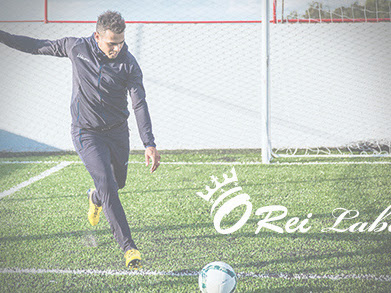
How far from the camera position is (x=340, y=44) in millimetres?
7375

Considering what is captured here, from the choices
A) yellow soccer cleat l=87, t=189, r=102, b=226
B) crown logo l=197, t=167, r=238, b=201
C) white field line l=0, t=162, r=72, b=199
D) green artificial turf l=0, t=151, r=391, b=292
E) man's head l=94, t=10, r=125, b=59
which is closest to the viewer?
green artificial turf l=0, t=151, r=391, b=292

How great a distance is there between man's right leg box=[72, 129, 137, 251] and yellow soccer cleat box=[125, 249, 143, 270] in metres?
0.04

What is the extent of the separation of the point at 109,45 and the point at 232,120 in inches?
194

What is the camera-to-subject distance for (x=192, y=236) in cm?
349

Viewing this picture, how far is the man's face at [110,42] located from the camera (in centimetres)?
287

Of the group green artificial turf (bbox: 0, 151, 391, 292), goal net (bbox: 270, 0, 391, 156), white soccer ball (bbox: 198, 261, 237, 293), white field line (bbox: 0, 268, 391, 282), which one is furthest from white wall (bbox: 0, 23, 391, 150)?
white soccer ball (bbox: 198, 261, 237, 293)

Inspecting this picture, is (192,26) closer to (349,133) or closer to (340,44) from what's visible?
(340,44)

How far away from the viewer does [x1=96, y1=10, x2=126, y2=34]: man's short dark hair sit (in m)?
2.83

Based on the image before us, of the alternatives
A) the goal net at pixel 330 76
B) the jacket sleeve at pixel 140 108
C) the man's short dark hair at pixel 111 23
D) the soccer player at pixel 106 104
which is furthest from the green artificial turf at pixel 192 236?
the goal net at pixel 330 76

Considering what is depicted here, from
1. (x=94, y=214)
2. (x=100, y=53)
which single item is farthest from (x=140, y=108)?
(x=94, y=214)

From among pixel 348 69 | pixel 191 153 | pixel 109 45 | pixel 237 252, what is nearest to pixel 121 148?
pixel 109 45

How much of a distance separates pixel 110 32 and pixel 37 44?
0.86 meters

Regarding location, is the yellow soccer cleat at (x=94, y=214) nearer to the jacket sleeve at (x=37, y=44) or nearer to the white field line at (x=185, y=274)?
the white field line at (x=185, y=274)

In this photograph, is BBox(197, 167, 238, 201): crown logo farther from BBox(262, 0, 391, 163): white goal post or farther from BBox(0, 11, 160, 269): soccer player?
BBox(262, 0, 391, 163): white goal post
